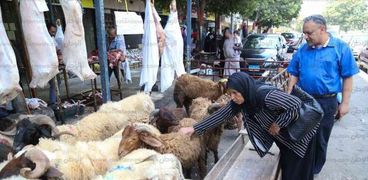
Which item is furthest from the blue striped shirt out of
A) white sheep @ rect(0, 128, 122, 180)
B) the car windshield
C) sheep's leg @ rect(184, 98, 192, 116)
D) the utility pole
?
the car windshield

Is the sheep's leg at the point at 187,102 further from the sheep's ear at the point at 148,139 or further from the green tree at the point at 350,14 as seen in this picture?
the green tree at the point at 350,14

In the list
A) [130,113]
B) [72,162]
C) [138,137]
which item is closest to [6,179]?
[72,162]

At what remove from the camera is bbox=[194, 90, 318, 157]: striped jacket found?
2.88 metres

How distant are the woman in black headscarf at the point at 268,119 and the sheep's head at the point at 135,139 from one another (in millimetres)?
460

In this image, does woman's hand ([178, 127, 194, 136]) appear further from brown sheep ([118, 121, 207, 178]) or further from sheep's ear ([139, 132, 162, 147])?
sheep's ear ([139, 132, 162, 147])

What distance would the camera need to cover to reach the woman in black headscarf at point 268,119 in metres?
2.88

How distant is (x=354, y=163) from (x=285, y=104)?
120 inches

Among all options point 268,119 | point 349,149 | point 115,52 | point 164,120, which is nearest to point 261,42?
point 115,52

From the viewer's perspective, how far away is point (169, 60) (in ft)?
22.4

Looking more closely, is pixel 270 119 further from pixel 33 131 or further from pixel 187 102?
pixel 187 102

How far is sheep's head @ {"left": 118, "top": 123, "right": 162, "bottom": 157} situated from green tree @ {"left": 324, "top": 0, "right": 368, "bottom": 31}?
5928 centimetres

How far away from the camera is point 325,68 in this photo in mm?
3777

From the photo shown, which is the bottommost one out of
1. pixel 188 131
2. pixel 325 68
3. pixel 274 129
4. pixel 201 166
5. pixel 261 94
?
pixel 201 166

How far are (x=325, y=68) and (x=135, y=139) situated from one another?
2.29 metres
